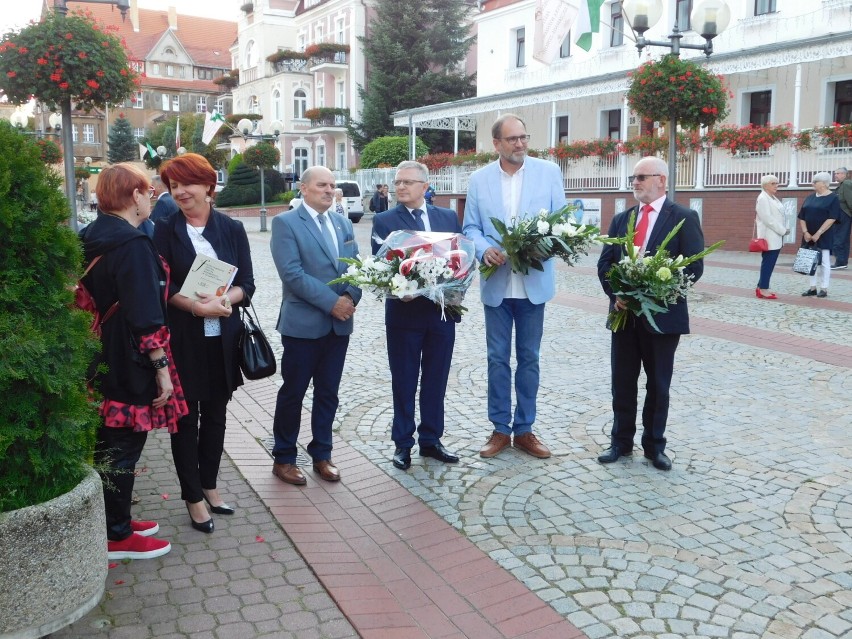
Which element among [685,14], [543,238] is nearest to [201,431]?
[543,238]

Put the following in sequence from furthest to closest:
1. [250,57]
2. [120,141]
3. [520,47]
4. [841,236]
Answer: [120,141] < [250,57] < [520,47] < [841,236]

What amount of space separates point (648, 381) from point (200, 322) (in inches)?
112

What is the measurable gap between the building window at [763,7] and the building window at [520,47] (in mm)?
10805

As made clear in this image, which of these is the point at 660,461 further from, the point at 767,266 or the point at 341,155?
the point at 341,155

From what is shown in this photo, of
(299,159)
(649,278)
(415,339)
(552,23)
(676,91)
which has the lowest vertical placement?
(415,339)

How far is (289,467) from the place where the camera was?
16.5 ft

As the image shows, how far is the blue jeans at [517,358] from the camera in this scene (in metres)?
5.41

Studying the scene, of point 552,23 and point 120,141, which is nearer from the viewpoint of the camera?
point 552,23

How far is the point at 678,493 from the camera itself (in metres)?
4.71

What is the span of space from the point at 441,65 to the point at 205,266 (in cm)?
4366

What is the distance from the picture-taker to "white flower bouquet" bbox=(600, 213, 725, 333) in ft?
15.7

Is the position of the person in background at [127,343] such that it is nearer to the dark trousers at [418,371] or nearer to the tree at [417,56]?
the dark trousers at [418,371]

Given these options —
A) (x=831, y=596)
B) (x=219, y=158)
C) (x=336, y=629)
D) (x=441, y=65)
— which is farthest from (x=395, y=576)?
(x=219, y=158)

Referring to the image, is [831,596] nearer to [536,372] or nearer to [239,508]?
[536,372]
